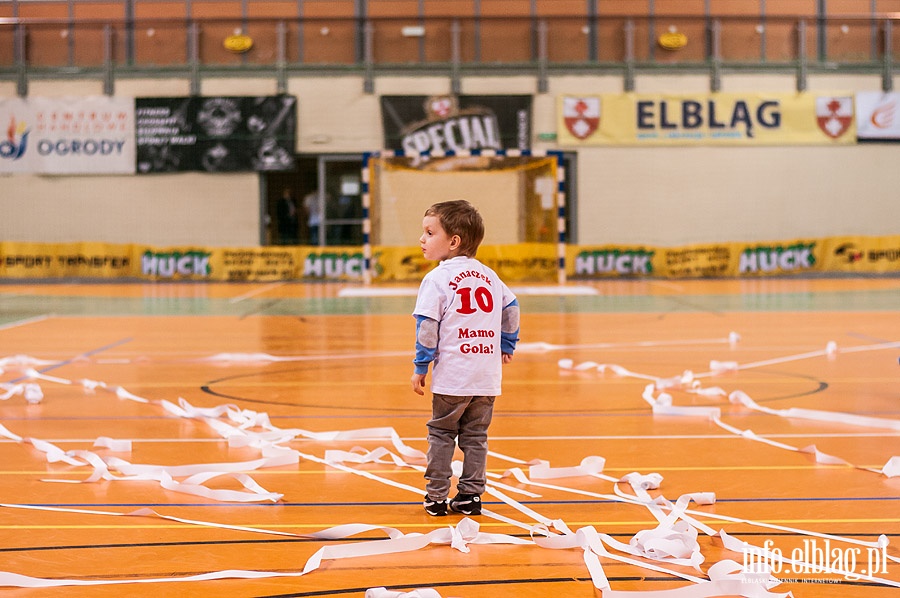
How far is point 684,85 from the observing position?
2755cm

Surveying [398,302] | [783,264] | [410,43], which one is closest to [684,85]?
[783,264]

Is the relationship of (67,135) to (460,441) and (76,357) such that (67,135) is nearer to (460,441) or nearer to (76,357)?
(76,357)

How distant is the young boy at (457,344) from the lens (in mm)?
4367

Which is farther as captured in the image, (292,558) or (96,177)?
(96,177)

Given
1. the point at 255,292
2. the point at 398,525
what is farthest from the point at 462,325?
the point at 255,292

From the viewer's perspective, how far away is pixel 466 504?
4.31 meters

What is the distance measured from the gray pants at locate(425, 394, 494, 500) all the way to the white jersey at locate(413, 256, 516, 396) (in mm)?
72

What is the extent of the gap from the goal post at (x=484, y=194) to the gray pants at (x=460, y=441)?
1991 centimetres

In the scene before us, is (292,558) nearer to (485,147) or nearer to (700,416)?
(700,416)

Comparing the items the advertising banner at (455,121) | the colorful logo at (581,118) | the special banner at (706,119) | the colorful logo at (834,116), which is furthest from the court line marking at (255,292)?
the colorful logo at (834,116)

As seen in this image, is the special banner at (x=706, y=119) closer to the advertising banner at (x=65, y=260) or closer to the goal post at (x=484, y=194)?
the goal post at (x=484, y=194)

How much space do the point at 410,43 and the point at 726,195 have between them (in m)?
9.01

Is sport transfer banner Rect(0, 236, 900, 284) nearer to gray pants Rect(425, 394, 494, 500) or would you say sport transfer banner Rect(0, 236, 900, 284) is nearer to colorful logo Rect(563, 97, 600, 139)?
colorful logo Rect(563, 97, 600, 139)

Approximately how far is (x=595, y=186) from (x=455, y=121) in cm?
397
